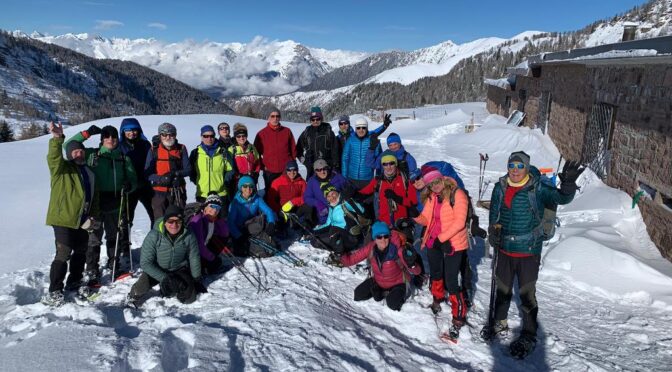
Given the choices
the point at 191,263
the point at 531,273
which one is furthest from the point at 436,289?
the point at 191,263

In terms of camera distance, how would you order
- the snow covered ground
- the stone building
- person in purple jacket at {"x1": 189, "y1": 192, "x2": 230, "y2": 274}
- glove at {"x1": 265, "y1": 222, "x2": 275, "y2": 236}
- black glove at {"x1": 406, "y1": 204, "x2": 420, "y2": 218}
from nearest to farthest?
the snow covered ground → person in purple jacket at {"x1": 189, "y1": 192, "x2": 230, "y2": 274} → black glove at {"x1": 406, "y1": 204, "x2": 420, "y2": 218} → glove at {"x1": 265, "y1": 222, "x2": 275, "y2": 236} → the stone building

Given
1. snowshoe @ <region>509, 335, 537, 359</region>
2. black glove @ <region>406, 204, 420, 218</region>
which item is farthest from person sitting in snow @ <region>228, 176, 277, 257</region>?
snowshoe @ <region>509, 335, 537, 359</region>

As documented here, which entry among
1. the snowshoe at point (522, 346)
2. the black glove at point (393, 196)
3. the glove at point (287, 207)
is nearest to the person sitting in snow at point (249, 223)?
the glove at point (287, 207)

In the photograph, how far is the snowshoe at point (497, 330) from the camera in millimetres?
4035

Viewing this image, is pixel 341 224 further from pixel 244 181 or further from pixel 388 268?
pixel 244 181

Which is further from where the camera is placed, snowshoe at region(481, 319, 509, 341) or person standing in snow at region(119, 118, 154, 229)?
person standing in snow at region(119, 118, 154, 229)

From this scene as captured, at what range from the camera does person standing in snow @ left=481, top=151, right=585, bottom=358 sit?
3.60m

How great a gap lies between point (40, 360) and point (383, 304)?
320cm

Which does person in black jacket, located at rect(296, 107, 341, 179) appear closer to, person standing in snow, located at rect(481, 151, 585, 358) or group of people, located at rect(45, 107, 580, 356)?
group of people, located at rect(45, 107, 580, 356)

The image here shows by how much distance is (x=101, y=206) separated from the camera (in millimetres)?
4758

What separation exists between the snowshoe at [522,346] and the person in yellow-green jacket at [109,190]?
448cm

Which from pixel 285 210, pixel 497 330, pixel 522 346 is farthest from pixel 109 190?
pixel 522 346

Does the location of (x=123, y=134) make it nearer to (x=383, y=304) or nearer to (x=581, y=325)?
(x=383, y=304)

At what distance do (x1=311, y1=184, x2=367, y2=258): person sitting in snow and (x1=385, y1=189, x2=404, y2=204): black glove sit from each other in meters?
0.68
